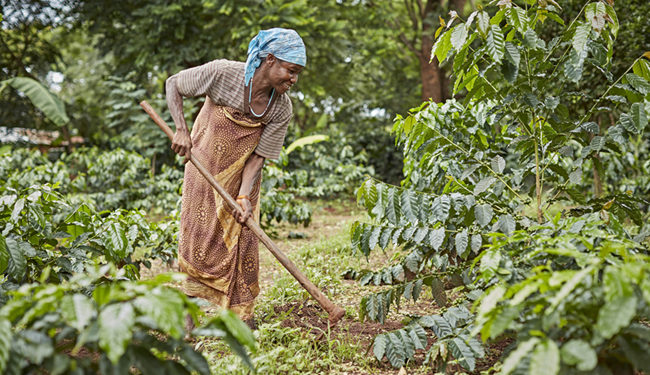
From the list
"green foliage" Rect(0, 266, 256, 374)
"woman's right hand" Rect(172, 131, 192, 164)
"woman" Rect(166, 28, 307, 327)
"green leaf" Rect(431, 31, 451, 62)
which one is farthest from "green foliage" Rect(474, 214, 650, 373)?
"woman's right hand" Rect(172, 131, 192, 164)

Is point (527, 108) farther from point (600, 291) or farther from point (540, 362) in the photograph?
point (540, 362)

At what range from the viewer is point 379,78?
49.2 feet

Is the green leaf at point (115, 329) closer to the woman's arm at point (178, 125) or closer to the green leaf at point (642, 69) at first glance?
the woman's arm at point (178, 125)

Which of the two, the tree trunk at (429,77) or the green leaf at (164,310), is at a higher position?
the tree trunk at (429,77)

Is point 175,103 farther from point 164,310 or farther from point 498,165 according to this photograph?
point 164,310

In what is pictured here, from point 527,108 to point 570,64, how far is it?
1.44ft

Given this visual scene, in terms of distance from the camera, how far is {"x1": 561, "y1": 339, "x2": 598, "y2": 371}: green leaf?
4.72ft

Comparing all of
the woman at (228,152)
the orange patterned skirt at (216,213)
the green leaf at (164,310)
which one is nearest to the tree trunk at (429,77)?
the woman at (228,152)

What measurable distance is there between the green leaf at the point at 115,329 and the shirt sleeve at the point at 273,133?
2029mm

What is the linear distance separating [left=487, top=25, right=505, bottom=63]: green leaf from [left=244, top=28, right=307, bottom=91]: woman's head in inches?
39.2

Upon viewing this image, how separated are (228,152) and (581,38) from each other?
2.00 m

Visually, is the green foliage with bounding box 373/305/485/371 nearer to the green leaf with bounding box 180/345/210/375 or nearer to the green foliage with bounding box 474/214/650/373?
the green foliage with bounding box 474/214/650/373

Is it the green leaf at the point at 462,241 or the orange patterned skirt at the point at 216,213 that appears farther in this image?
the orange patterned skirt at the point at 216,213

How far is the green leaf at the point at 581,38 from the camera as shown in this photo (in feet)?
7.86
